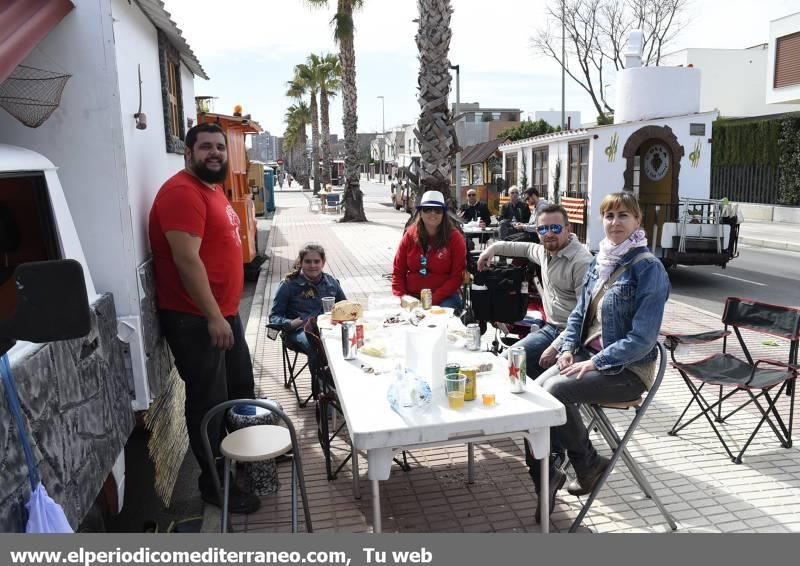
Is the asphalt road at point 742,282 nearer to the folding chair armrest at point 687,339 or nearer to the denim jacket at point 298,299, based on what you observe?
the folding chair armrest at point 687,339

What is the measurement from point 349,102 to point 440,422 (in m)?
23.4

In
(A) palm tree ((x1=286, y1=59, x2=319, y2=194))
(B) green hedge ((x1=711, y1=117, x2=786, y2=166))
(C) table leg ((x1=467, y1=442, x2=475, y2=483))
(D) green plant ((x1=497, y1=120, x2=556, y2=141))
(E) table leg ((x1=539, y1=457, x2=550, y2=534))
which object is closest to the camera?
(E) table leg ((x1=539, y1=457, x2=550, y2=534))

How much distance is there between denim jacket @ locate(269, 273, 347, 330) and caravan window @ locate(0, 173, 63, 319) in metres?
2.67

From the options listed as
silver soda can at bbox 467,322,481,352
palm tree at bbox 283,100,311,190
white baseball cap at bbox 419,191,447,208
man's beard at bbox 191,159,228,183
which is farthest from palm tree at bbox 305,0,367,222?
palm tree at bbox 283,100,311,190

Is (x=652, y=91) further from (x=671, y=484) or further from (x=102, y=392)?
(x=102, y=392)

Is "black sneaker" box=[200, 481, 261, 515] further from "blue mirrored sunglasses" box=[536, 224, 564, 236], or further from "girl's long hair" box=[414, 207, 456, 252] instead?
"blue mirrored sunglasses" box=[536, 224, 564, 236]

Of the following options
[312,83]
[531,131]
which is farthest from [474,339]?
[312,83]

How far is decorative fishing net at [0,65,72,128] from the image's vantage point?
291 centimetres

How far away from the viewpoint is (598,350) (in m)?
3.74

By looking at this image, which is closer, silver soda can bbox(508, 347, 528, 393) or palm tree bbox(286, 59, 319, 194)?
silver soda can bbox(508, 347, 528, 393)

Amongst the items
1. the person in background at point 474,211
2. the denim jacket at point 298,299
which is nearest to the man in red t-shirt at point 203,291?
the denim jacket at point 298,299

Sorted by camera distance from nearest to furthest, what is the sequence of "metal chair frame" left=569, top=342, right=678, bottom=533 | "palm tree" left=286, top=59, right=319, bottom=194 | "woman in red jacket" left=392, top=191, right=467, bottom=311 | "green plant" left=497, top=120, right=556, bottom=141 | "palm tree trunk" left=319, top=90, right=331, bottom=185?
"metal chair frame" left=569, top=342, right=678, bottom=533, "woman in red jacket" left=392, top=191, right=467, bottom=311, "green plant" left=497, top=120, right=556, bottom=141, "palm tree trunk" left=319, top=90, right=331, bottom=185, "palm tree" left=286, top=59, right=319, bottom=194

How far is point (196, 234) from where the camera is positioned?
3547mm
